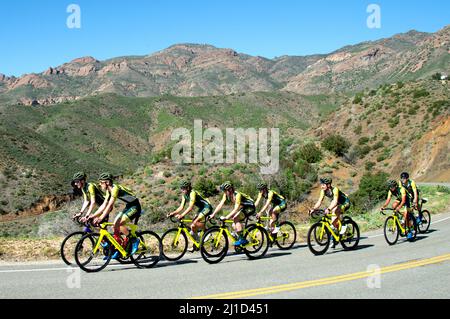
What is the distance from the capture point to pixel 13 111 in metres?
107

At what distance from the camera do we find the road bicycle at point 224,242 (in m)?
10.1

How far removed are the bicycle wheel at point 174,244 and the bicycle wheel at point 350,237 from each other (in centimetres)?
405

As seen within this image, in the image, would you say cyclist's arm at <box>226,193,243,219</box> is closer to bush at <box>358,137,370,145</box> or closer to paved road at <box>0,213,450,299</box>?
paved road at <box>0,213,450,299</box>

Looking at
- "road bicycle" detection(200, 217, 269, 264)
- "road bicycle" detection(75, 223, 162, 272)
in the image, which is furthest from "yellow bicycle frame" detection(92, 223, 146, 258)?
"road bicycle" detection(200, 217, 269, 264)

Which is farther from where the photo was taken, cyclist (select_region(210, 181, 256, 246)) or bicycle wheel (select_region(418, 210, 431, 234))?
bicycle wheel (select_region(418, 210, 431, 234))

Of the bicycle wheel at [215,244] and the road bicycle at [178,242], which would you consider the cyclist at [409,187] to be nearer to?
the bicycle wheel at [215,244]

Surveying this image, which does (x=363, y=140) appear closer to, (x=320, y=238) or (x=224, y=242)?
(x=320, y=238)

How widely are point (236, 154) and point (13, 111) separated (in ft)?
254

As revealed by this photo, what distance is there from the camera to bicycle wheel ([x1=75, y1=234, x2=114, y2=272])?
908cm

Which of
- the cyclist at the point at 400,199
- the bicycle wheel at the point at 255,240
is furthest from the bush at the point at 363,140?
the bicycle wheel at the point at 255,240

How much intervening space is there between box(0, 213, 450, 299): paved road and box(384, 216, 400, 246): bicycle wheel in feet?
2.92

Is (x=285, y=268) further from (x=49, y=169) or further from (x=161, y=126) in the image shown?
(x=161, y=126)
